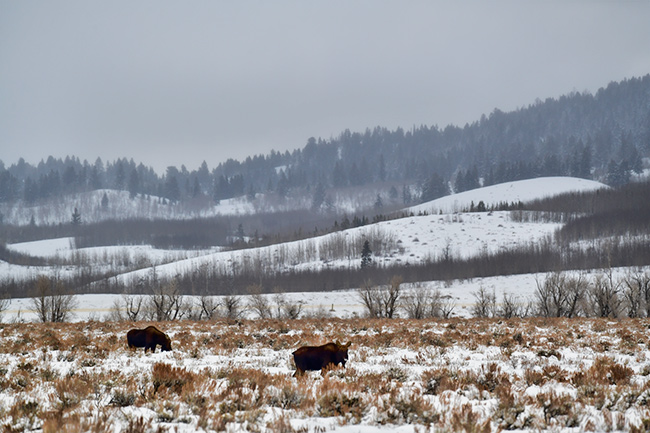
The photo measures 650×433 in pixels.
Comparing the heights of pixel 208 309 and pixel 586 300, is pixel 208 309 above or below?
above

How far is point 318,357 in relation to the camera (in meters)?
9.84

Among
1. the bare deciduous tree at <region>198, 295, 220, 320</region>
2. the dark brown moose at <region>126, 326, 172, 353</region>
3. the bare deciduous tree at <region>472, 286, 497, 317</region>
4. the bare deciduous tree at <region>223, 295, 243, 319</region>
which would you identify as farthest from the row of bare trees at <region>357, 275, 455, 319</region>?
the dark brown moose at <region>126, 326, 172, 353</region>

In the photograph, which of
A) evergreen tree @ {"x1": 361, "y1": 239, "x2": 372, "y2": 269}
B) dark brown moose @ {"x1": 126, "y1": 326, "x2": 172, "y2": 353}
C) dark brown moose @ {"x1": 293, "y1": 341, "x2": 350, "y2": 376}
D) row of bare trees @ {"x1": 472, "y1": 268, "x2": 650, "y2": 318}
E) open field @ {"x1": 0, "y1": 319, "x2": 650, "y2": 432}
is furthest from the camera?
evergreen tree @ {"x1": 361, "y1": 239, "x2": 372, "y2": 269}

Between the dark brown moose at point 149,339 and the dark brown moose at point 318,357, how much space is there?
5541 millimetres

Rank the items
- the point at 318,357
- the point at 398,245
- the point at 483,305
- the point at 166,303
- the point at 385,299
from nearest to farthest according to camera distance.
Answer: the point at 318,357
the point at 385,299
the point at 483,305
the point at 166,303
the point at 398,245

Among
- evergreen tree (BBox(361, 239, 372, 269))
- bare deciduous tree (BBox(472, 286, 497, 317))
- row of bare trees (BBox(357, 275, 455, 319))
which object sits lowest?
bare deciduous tree (BBox(472, 286, 497, 317))

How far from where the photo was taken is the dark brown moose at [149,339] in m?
13.2

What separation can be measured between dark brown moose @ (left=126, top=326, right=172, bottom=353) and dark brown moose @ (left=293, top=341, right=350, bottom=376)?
5541 mm

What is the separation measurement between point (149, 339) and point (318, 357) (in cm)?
599

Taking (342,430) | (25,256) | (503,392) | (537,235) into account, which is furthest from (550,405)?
(25,256)

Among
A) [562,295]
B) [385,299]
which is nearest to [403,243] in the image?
[562,295]

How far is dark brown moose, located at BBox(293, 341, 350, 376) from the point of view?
→ 9531 millimetres

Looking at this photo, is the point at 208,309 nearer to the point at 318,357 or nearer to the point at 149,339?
the point at 149,339

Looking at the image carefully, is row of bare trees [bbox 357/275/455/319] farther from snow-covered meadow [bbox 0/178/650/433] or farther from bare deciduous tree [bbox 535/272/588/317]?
snow-covered meadow [bbox 0/178/650/433]
